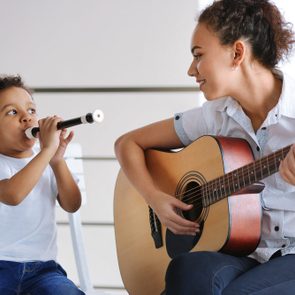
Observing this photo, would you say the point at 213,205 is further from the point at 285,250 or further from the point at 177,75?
the point at 177,75

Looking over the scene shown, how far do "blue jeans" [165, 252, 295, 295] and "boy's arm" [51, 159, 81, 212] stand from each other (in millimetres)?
389

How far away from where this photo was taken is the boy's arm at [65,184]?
1521 mm

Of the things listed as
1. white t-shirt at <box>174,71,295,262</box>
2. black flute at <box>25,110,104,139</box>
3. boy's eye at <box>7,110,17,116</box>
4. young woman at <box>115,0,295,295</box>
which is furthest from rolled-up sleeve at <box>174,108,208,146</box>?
boy's eye at <box>7,110,17,116</box>

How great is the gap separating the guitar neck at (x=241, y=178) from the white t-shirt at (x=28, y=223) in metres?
0.41

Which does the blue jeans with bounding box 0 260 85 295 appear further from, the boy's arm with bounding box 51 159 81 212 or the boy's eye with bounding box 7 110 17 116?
the boy's eye with bounding box 7 110 17 116

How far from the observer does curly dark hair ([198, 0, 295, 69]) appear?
1.35 metres

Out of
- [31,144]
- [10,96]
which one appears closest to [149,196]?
[31,144]

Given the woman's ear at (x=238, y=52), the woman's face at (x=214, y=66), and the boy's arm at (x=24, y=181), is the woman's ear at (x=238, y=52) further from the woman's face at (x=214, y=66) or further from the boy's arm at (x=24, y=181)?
the boy's arm at (x=24, y=181)

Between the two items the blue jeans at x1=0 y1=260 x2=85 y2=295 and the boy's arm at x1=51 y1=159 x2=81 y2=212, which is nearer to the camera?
the blue jeans at x1=0 y1=260 x2=85 y2=295

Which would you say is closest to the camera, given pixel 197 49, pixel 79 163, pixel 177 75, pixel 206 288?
pixel 206 288

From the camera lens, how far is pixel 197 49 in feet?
4.56

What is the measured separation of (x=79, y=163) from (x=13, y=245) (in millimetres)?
404

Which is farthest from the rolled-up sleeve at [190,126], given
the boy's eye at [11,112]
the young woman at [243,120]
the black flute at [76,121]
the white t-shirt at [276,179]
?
the boy's eye at [11,112]

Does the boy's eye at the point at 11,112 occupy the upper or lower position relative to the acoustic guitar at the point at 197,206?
upper
